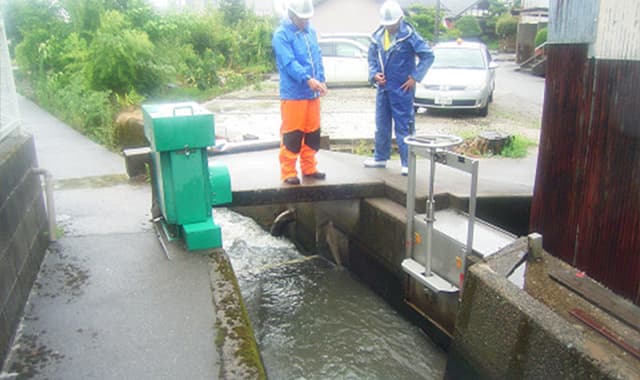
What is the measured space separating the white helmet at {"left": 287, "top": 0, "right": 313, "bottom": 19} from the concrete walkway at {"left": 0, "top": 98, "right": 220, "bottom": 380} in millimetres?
2269

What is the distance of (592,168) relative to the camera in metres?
3.49

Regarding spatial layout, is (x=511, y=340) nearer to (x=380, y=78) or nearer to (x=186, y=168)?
(x=186, y=168)

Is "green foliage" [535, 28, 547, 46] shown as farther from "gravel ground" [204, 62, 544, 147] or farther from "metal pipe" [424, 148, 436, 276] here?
"metal pipe" [424, 148, 436, 276]

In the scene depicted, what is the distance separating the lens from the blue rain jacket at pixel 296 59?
16.1ft

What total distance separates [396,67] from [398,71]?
0.14ft

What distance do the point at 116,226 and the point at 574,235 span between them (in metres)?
3.65

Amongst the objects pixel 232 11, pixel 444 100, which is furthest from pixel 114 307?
pixel 232 11

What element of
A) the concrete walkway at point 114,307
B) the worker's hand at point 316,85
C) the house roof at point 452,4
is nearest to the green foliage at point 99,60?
the concrete walkway at point 114,307

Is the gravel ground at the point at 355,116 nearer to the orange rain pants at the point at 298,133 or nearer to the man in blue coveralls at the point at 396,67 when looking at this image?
the orange rain pants at the point at 298,133

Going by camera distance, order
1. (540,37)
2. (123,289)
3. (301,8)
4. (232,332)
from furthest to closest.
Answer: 1. (540,37)
2. (301,8)
3. (123,289)
4. (232,332)

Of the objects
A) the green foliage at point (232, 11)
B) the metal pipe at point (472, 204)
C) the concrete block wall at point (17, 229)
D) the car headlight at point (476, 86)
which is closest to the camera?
the concrete block wall at point (17, 229)

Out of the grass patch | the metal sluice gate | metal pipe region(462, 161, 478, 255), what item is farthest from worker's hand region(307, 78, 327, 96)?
the grass patch

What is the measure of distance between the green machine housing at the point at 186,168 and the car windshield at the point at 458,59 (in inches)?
366

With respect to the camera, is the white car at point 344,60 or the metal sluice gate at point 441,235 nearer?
the metal sluice gate at point 441,235
